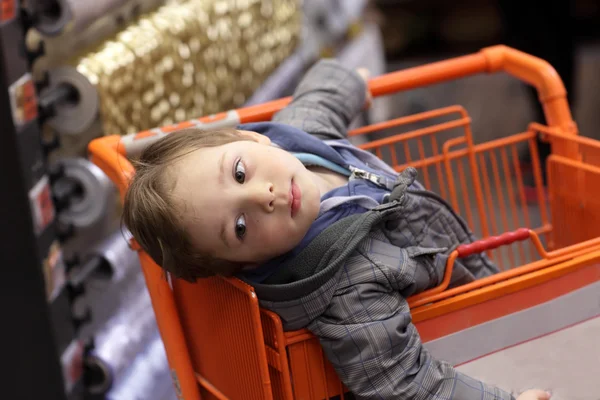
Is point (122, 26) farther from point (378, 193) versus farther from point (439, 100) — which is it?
point (439, 100)

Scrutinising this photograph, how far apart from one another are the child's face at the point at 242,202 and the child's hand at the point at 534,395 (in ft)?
1.13

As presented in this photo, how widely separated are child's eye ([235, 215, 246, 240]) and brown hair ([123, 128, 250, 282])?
49mm

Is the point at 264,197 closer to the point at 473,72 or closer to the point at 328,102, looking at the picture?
the point at 328,102

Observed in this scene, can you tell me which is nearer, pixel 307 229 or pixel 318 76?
pixel 307 229

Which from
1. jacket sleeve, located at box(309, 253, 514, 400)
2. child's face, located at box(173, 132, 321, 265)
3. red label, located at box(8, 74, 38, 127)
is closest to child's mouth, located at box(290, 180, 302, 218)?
child's face, located at box(173, 132, 321, 265)

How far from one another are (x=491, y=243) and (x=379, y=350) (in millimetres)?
199

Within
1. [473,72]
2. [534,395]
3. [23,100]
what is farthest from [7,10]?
[534,395]

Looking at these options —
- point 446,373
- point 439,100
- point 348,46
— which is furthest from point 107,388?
point 439,100

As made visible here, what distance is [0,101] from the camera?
138 centimetres

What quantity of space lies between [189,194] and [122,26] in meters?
0.97

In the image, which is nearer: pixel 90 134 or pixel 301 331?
pixel 301 331

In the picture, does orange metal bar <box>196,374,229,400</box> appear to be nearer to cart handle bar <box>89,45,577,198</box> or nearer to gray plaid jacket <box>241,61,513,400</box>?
gray plaid jacket <box>241,61,513,400</box>

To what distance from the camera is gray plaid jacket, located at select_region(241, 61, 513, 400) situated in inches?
37.2

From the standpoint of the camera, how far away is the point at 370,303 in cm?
96
